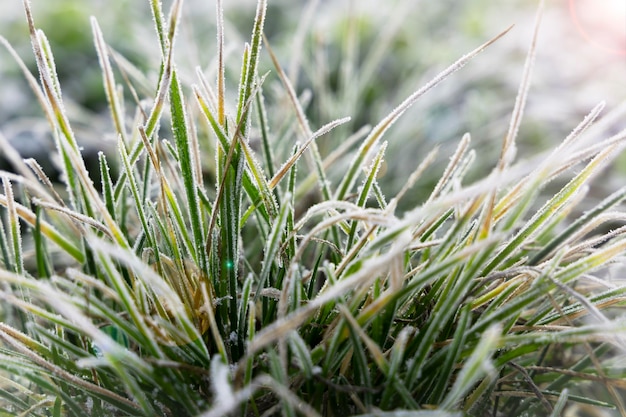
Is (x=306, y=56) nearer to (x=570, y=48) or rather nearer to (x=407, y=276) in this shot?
(x=570, y=48)

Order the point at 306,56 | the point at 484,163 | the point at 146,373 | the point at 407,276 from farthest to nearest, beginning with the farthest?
the point at 306,56
the point at 484,163
the point at 407,276
the point at 146,373

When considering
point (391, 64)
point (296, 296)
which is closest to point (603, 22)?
point (391, 64)

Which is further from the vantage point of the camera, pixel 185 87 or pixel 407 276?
pixel 185 87

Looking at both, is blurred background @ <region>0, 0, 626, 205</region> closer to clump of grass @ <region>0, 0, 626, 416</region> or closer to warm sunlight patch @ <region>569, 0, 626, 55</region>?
warm sunlight patch @ <region>569, 0, 626, 55</region>

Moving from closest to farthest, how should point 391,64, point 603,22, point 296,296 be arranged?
point 296,296, point 391,64, point 603,22

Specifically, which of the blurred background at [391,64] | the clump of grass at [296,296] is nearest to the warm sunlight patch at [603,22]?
the blurred background at [391,64]

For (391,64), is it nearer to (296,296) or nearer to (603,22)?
(603,22)

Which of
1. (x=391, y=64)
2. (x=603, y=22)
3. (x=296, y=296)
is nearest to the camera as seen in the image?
(x=296, y=296)

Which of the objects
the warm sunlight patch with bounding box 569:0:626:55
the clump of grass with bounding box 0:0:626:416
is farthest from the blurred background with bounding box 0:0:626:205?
the clump of grass with bounding box 0:0:626:416

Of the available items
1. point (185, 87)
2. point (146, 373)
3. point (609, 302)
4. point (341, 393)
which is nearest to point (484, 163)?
point (185, 87)
